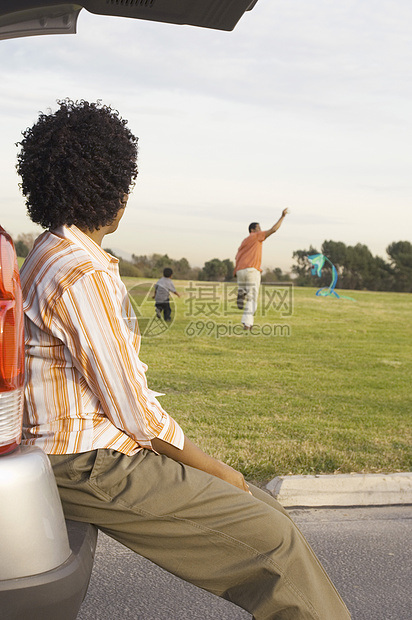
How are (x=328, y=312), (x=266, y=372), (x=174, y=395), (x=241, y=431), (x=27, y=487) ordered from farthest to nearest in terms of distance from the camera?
1. (x=328, y=312)
2. (x=266, y=372)
3. (x=174, y=395)
4. (x=241, y=431)
5. (x=27, y=487)

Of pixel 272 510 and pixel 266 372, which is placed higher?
pixel 272 510

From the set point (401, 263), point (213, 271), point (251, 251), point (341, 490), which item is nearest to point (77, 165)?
point (341, 490)

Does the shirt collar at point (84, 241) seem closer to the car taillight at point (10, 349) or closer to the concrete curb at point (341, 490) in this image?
the car taillight at point (10, 349)

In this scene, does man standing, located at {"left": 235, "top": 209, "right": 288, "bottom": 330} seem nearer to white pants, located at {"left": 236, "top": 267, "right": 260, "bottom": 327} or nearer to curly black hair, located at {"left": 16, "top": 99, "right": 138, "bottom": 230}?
white pants, located at {"left": 236, "top": 267, "right": 260, "bottom": 327}

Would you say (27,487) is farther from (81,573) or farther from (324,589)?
(324,589)

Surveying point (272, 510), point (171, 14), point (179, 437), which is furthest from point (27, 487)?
point (171, 14)

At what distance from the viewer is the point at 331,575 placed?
3594 mm

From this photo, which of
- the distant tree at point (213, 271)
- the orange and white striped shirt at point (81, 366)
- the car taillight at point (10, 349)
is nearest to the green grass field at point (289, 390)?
the orange and white striped shirt at point (81, 366)

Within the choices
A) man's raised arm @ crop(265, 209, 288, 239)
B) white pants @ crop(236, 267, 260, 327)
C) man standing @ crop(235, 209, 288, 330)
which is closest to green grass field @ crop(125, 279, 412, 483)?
white pants @ crop(236, 267, 260, 327)

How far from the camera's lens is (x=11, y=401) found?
174 centimetres

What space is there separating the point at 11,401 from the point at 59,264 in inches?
16.7

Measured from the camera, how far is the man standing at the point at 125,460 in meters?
1.93

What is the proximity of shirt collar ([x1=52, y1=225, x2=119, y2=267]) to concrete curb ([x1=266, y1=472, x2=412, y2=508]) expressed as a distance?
9.31 feet

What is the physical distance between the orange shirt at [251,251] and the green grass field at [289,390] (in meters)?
1.51
